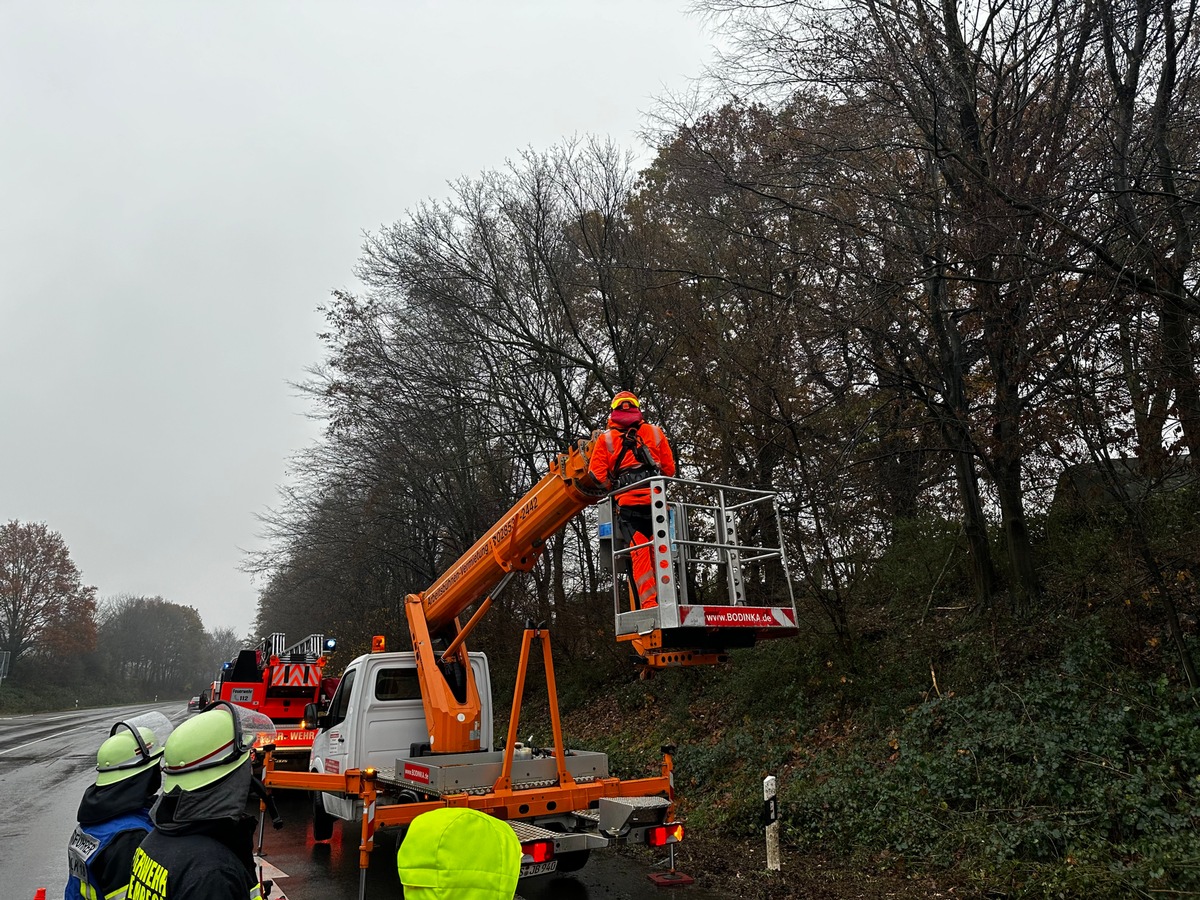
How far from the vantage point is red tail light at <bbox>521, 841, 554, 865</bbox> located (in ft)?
19.5

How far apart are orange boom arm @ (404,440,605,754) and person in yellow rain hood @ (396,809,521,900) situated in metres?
4.95

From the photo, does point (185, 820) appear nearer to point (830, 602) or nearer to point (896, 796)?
point (896, 796)

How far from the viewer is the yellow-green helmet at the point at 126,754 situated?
10.4 ft

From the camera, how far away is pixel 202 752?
255cm

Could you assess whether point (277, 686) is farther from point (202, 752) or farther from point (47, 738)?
point (47, 738)

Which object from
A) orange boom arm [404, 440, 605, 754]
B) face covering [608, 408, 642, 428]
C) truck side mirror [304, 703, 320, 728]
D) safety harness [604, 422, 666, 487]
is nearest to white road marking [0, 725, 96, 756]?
truck side mirror [304, 703, 320, 728]

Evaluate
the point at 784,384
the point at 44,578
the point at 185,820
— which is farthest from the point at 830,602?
the point at 44,578

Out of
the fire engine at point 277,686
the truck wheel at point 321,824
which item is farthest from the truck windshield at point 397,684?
the fire engine at point 277,686

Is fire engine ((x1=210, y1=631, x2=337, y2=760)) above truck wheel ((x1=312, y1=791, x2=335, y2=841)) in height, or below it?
above

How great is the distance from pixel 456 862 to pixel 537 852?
→ 4.35m

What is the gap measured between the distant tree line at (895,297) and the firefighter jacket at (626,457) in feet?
10.6

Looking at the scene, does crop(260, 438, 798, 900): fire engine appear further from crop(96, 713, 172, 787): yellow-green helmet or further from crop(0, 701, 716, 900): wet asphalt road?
crop(96, 713, 172, 787): yellow-green helmet

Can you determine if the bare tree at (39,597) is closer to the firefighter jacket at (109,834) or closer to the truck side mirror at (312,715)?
the truck side mirror at (312,715)

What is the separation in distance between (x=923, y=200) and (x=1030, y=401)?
2948 millimetres
